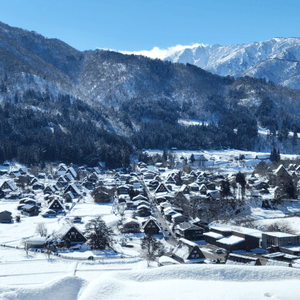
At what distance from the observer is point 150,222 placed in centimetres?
3600

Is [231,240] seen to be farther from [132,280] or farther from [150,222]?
[132,280]

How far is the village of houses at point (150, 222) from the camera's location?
28328 mm

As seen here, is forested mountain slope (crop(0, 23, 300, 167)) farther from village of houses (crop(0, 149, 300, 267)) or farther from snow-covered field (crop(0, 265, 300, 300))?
snow-covered field (crop(0, 265, 300, 300))

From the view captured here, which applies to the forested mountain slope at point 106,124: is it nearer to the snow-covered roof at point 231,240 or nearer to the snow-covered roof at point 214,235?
the snow-covered roof at point 214,235

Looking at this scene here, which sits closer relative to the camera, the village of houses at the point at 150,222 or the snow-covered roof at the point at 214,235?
the village of houses at the point at 150,222

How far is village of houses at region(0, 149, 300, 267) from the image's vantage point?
28.3 meters

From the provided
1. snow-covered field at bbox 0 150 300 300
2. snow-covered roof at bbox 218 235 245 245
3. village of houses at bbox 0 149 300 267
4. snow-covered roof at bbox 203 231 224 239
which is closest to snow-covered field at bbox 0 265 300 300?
snow-covered field at bbox 0 150 300 300

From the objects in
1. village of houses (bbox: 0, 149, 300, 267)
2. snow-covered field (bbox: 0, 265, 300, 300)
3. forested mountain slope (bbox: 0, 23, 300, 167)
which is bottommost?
village of houses (bbox: 0, 149, 300, 267)

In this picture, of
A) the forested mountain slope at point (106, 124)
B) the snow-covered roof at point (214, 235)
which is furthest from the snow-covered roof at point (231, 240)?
the forested mountain slope at point (106, 124)

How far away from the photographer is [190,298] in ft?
50.6

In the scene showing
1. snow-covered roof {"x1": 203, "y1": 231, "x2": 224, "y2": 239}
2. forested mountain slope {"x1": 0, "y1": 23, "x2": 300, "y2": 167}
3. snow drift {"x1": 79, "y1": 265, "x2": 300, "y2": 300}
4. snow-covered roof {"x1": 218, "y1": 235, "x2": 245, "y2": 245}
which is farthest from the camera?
forested mountain slope {"x1": 0, "y1": 23, "x2": 300, "y2": 167}

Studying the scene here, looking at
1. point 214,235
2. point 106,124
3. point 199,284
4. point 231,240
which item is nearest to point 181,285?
point 199,284

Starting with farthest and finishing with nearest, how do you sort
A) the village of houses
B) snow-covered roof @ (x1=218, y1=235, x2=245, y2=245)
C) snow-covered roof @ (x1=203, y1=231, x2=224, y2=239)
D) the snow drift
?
snow-covered roof @ (x1=203, y1=231, x2=224, y2=239)
snow-covered roof @ (x1=218, y1=235, x2=245, y2=245)
the village of houses
the snow drift

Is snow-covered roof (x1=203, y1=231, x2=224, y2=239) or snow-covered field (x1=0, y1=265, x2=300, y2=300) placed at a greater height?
snow-covered field (x1=0, y1=265, x2=300, y2=300)
